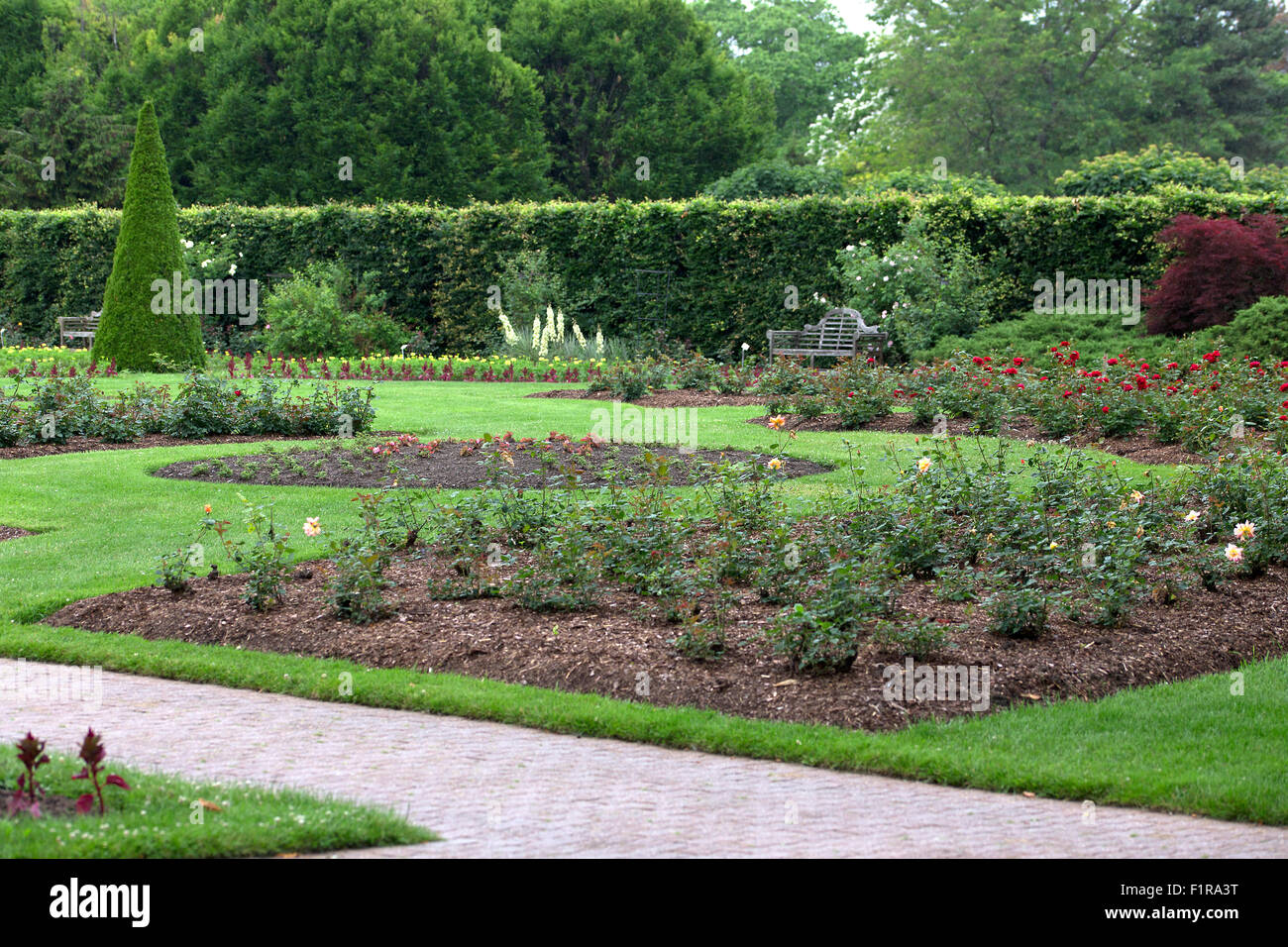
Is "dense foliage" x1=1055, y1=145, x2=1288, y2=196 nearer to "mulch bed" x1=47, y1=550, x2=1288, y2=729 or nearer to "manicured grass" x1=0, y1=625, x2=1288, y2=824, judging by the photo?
"mulch bed" x1=47, y1=550, x2=1288, y2=729

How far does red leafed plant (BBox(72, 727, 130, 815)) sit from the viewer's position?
3.67m

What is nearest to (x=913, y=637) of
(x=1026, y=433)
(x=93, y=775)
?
(x=93, y=775)

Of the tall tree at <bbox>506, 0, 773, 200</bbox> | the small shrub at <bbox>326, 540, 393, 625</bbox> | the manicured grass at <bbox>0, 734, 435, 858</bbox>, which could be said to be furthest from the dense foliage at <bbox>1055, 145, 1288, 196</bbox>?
the manicured grass at <bbox>0, 734, 435, 858</bbox>

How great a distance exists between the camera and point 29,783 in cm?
400

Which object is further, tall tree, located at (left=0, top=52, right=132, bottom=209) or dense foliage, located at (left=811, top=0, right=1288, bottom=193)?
dense foliage, located at (left=811, top=0, right=1288, bottom=193)

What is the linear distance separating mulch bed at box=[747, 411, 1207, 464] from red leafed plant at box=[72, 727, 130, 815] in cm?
Answer: 737

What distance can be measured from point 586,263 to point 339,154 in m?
17.6

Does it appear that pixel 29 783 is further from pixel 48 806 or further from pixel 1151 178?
pixel 1151 178

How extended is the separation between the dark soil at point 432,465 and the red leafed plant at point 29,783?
5.25m

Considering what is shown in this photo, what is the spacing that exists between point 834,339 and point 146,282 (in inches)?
410

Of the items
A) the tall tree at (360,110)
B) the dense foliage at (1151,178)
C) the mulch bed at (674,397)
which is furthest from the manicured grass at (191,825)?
the tall tree at (360,110)

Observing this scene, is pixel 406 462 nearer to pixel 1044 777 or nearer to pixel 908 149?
pixel 1044 777

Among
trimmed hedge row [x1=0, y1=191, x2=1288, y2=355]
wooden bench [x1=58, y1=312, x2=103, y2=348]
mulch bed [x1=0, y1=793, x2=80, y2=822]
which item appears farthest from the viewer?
wooden bench [x1=58, y1=312, x2=103, y2=348]
